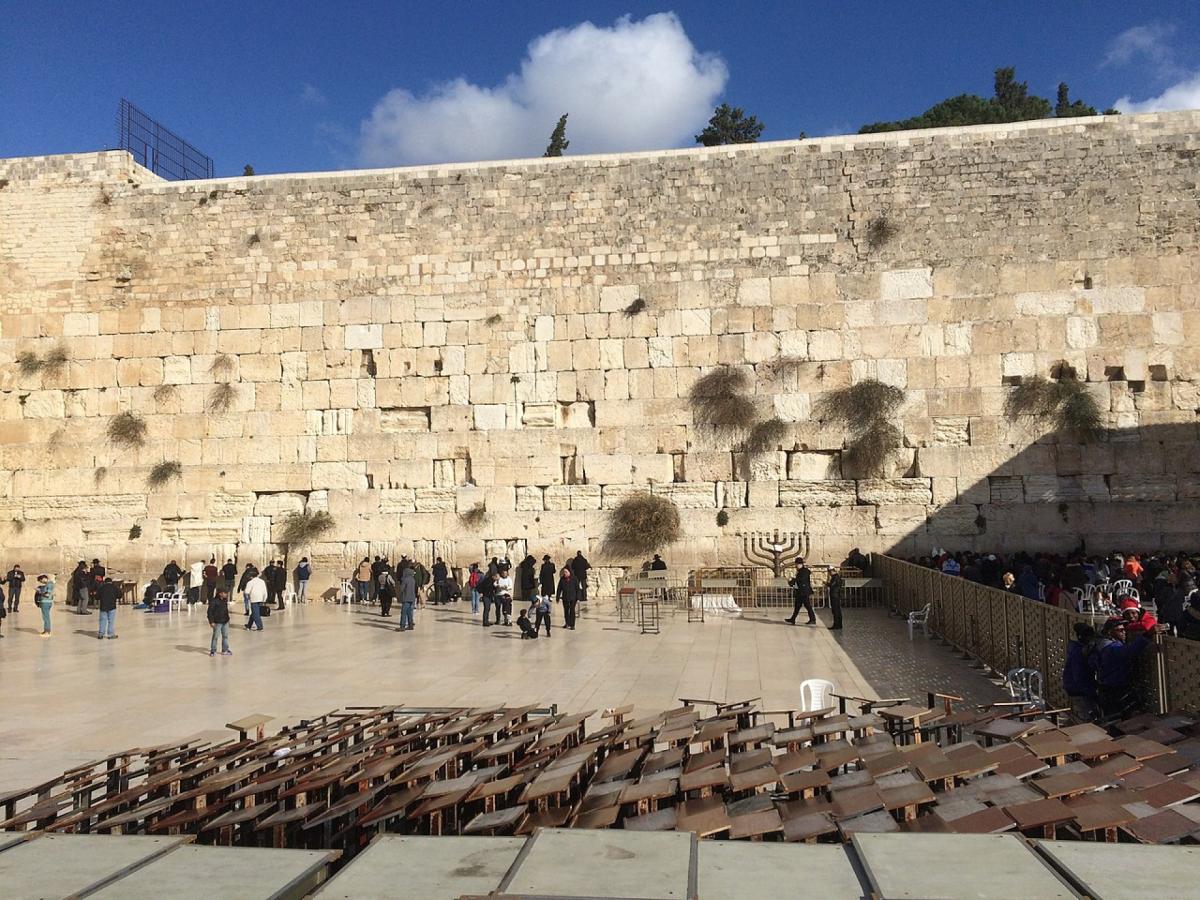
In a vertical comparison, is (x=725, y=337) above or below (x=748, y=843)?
above

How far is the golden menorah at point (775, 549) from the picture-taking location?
13.8 metres

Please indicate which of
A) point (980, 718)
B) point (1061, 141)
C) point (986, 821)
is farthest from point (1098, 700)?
point (1061, 141)

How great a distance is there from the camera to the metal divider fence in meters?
4.91

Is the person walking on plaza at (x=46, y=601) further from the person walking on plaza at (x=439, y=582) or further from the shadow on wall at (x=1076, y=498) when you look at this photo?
the shadow on wall at (x=1076, y=498)

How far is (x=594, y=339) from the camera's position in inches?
578

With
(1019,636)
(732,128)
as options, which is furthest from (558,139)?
(1019,636)

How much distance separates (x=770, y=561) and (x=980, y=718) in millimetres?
9257

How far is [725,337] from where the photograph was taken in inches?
568

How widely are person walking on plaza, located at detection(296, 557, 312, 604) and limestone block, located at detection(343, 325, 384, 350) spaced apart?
3685mm

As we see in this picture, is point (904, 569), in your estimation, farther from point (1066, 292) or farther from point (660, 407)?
point (1066, 292)

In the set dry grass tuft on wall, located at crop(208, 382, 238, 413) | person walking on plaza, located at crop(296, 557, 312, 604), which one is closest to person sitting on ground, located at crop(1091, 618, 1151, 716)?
person walking on plaza, located at crop(296, 557, 312, 604)

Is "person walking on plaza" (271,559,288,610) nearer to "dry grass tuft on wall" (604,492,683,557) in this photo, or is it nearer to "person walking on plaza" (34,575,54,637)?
"person walking on plaza" (34,575,54,637)

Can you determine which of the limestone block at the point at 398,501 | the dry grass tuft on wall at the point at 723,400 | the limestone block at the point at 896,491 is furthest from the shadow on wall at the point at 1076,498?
the limestone block at the point at 398,501

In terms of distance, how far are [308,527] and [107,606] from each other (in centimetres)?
424
